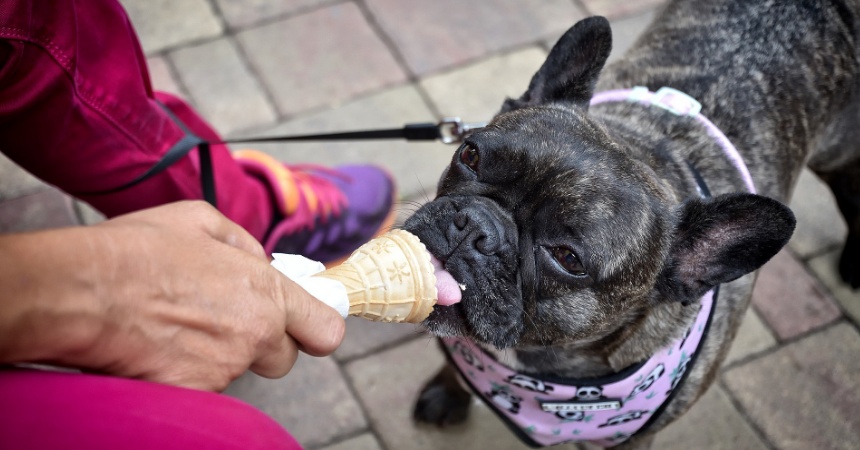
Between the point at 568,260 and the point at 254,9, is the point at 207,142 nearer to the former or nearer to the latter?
the point at 568,260

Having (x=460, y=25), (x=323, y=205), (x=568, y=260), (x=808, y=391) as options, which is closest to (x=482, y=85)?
(x=460, y=25)

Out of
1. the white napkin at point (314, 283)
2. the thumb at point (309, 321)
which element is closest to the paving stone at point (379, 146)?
the white napkin at point (314, 283)

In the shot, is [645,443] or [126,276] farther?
[645,443]

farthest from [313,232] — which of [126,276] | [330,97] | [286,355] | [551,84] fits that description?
[126,276]

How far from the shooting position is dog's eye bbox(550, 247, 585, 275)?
6.98 feet

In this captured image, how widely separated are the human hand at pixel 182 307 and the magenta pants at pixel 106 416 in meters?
0.07

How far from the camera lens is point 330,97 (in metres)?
4.30

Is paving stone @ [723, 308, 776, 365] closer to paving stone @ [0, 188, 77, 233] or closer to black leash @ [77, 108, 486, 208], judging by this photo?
black leash @ [77, 108, 486, 208]

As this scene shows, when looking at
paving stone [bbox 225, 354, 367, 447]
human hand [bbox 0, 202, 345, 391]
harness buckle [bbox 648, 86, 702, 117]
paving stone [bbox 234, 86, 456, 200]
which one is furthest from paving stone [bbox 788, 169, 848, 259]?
human hand [bbox 0, 202, 345, 391]

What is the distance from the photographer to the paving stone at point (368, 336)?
3.51 m

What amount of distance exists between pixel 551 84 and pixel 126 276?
1751 mm

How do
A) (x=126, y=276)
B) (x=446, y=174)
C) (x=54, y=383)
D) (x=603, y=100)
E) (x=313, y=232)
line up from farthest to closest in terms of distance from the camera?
(x=313, y=232) → (x=603, y=100) → (x=446, y=174) → (x=126, y=276) → (x=54, y=383)

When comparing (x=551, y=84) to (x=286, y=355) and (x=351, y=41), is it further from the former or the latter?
(x=351, y=41)

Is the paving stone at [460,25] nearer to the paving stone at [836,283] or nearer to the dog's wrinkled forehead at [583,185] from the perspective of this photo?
the paving stone at [836,283]
